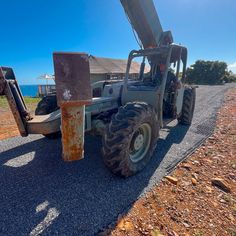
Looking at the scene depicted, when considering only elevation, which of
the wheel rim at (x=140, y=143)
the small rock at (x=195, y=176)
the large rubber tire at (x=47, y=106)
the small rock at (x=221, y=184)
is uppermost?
the large rubber tire at (x=47, y=106)

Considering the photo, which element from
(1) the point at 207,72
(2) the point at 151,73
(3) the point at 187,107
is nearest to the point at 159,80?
(2) the point at 151,73

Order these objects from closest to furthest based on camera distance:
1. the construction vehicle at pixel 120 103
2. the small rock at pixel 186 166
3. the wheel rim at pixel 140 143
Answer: the construction vehicle at pixel 120 103 → the wheel rim at pixel 140 143 → the small rock at pixel 186 166

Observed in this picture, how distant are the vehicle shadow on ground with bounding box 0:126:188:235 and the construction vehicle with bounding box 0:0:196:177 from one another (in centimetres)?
34

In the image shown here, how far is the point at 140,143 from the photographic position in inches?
147

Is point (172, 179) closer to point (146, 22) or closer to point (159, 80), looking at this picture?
point (159, 80)

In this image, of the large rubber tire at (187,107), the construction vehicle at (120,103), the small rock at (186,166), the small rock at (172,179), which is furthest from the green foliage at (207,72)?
the small rock at (172,179)

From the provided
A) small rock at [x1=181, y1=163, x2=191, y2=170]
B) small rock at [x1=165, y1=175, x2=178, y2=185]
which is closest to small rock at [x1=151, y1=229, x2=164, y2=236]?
small rock at [x1=165, y1=175, x2=178, y2=185]

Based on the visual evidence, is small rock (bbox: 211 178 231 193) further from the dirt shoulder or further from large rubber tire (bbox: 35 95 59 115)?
large rubber tire (bbox: 35 95 59 115)

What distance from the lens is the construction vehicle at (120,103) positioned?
2204 millimetres

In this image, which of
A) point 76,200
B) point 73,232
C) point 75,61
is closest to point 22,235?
point 73,232

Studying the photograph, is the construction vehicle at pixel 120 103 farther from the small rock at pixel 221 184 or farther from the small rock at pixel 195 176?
the small rock at pixel 221 184

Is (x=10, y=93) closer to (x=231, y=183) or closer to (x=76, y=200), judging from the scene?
(x=76, y=200)

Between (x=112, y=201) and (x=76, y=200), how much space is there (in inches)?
19.7

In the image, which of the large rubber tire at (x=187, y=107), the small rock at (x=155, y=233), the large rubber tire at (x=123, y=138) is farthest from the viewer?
the large rubber tire at (x=187, y=107)
